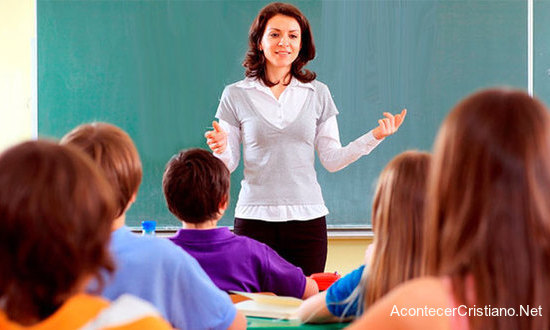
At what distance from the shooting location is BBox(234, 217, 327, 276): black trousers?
2.99m

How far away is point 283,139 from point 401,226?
1494mm

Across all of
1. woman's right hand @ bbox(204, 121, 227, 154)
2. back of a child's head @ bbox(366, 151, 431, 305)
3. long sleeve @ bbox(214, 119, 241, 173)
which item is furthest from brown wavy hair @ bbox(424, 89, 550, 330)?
long sleeve @ bbox(214, 119, 241, 173)

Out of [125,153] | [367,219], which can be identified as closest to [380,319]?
[125,153]

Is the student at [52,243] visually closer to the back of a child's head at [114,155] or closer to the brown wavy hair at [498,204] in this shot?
the brown wavy hair at [498,204]

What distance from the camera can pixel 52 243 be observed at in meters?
1.02

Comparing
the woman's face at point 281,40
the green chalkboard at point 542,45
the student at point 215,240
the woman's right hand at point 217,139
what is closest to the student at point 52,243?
the student at point 215,240

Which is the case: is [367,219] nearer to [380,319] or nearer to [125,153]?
[125,153]

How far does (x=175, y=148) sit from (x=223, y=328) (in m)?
2.35

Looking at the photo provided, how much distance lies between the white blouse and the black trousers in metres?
0.03

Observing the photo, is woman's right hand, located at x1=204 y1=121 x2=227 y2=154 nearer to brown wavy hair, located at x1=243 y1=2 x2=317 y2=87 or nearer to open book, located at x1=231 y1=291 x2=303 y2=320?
brown wavy hair, located at x1=243 y1=2 x2=317 y2=87

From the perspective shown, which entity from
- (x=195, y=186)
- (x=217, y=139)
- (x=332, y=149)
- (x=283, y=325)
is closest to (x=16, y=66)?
(x=217, y=139)

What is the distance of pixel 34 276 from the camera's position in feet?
3.41

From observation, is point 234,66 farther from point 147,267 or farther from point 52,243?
point 52,243

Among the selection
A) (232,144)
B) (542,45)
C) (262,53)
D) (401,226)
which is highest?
(542,45)
